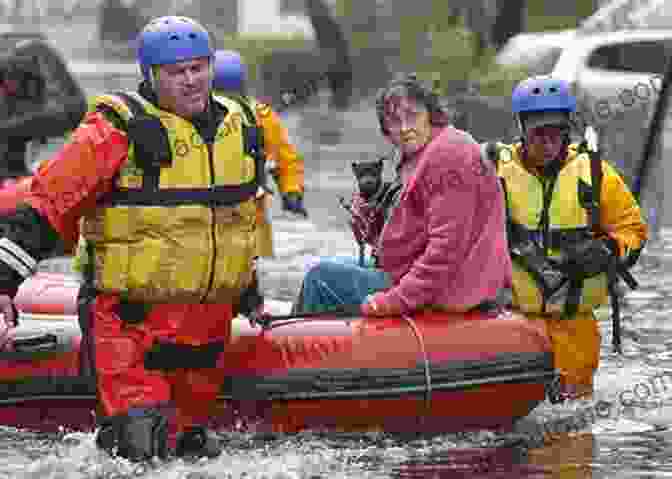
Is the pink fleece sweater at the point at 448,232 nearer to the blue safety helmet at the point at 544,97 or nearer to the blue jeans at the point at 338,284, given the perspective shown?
the blue jeans at the point at 338,284

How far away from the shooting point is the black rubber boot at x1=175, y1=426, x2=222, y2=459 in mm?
8023

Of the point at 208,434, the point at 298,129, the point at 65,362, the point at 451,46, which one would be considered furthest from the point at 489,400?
the point at 298,129

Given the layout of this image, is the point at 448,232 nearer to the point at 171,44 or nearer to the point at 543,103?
the point at 543,103

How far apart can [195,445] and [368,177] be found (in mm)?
1552

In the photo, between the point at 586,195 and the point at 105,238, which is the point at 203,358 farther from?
the point at 586,195

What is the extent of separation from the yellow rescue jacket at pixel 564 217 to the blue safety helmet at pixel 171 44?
200 centimetres

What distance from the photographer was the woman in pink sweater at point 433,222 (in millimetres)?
8344

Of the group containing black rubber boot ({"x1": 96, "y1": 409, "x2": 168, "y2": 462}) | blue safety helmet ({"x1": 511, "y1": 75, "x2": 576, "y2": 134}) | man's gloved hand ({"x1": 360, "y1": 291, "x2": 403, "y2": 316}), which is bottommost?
black rubber boot ({"x1": 96, "y1": 409, "x2": 168, "y2": 462})

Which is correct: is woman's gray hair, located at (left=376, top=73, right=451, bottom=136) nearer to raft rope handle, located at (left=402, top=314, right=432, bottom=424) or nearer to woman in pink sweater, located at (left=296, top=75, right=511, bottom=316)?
woman in pink sweater, located at (left=296, top=75, right=511, bottom=316)

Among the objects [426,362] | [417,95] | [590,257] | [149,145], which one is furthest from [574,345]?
[149,145]

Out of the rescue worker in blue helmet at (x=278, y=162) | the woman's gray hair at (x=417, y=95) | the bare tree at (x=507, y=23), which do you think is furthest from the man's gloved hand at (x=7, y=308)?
the bare tree at (x=507, y=23)

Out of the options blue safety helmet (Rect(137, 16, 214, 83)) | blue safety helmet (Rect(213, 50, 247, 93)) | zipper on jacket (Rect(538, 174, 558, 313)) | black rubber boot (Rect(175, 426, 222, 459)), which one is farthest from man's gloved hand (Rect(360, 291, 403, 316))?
blue safety helmet (Rect(213, 50, 247, 93))

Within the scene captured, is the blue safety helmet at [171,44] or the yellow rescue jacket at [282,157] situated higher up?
the blue safety helmet at [171,44]

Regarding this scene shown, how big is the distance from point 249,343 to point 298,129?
69.4 ft
